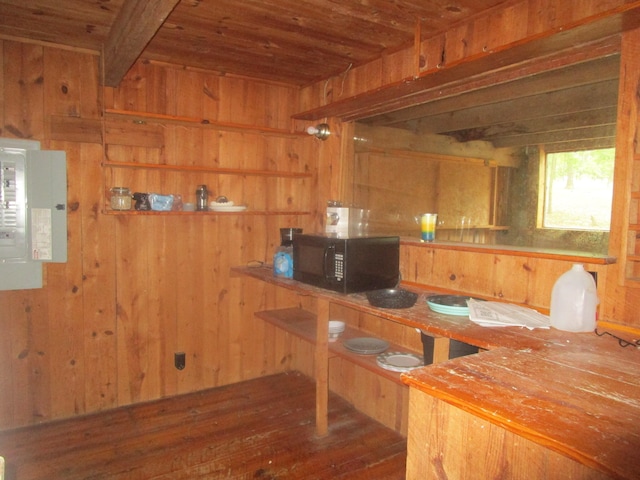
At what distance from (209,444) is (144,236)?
1.35 metres

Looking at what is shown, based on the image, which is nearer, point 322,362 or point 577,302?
point 577,302

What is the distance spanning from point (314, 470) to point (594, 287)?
154cm

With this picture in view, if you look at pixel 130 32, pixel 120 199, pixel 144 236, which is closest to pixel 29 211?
pixel 120 199

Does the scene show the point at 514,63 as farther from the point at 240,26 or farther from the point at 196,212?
the point at 196,212

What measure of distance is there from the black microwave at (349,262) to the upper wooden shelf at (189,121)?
2.95ft

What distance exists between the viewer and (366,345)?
2.48 m

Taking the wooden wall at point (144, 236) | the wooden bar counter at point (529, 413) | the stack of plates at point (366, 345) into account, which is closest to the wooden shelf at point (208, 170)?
Answer: the wooden wall at point (144, 236)

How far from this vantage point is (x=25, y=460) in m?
2.23

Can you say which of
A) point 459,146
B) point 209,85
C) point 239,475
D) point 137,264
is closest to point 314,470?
point 239,475

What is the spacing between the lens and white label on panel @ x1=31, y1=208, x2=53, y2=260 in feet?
8.34

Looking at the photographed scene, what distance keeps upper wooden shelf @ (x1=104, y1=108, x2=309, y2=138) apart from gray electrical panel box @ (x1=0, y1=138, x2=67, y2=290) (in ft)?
1.36

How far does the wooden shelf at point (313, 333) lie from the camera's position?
2222 millimetres

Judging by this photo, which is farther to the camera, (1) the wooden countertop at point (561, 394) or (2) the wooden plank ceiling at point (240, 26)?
(2) the wooden plank ceiling at point (240, 26)

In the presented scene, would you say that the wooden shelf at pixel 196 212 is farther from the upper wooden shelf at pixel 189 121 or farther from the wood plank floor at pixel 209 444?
the wood plank floor at pixel 209 444
